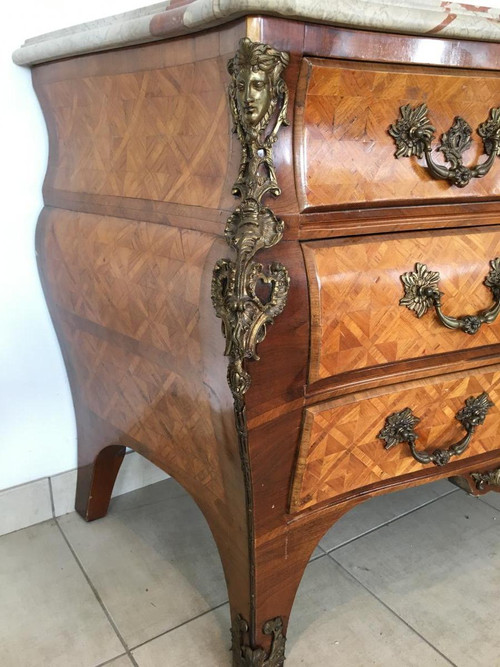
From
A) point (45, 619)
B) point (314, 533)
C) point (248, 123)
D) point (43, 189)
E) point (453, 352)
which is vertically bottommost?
point (45, 619)

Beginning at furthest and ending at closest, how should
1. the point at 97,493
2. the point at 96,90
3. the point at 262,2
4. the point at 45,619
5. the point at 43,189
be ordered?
the point at 97,493 → the point at 43,189 → the point at 45,619 → the point at 96,90 → the point at 262,2

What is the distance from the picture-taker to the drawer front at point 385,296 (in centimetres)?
79

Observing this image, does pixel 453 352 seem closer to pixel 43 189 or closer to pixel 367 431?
pixel 367 431

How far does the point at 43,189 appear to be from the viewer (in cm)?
122

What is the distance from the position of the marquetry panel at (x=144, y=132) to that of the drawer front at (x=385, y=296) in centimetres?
18

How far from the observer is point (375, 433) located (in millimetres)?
925

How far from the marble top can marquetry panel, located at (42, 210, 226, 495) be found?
251 mm

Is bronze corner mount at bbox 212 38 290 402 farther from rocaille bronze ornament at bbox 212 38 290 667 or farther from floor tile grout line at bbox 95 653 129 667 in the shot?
floor tile grout line at bbox 95 653 129 667

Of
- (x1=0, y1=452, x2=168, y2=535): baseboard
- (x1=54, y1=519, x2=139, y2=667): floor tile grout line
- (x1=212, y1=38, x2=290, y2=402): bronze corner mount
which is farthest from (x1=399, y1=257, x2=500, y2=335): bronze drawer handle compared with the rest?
(x1=0, y1=452, x2=168, y2=535): baseboard

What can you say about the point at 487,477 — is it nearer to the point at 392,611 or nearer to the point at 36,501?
the point at 392,611

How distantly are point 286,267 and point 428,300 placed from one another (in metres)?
0.24

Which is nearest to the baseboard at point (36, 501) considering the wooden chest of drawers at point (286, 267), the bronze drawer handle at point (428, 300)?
the wooden chest of drawers at point (286, 267)

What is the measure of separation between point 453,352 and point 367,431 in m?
0.18

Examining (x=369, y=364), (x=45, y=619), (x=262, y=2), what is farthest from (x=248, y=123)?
(x=45, y=619)
